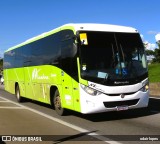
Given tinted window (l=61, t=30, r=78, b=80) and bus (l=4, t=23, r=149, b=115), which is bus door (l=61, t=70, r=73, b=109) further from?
tinted window (l=61, t=30, r=78, b=80)

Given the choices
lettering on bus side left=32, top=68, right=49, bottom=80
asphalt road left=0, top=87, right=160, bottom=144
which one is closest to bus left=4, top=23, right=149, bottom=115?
asphalt road left=0, top=87, right=160, bottom=144

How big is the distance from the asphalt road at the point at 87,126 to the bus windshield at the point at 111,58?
135 cm

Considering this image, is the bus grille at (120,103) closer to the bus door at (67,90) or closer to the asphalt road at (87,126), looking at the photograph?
the asphalt road at (87,126)

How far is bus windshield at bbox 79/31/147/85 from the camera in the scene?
1211cm

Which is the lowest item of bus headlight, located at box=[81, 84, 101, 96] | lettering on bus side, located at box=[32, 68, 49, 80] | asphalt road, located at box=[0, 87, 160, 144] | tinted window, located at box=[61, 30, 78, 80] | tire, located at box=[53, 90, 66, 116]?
asphalt road, located at box=[0, 87, 160, 144]

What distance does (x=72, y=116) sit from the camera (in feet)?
46.1

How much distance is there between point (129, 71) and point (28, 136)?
394 cm

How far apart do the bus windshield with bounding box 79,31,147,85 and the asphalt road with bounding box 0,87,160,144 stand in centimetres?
135

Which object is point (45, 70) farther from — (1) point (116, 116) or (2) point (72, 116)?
(1) point (116, 116)

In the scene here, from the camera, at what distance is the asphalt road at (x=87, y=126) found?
31.7 ft

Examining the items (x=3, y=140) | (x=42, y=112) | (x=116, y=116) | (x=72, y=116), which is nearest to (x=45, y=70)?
(x=42, y=112)

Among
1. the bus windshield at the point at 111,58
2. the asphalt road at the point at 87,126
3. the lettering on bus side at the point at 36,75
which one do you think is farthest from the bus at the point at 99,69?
the lettering on bus side at the point at 36,75

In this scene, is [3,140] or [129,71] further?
[129,71]

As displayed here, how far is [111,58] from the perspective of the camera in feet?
40.4
